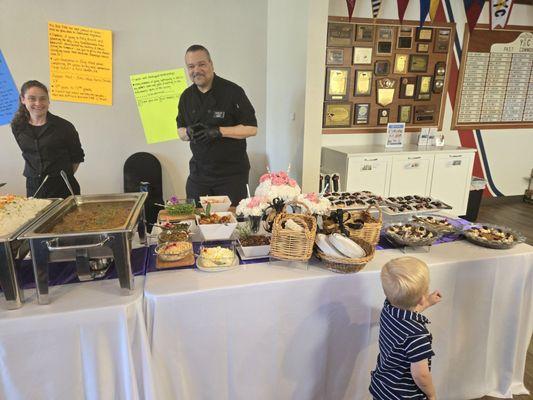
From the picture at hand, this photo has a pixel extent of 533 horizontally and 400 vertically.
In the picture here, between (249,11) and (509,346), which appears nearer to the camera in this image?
(509,346)

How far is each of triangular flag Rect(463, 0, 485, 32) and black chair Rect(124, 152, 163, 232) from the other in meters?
3.54

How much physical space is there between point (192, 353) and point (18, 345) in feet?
1.72

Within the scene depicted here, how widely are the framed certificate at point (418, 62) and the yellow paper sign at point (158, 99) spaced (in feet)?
7.80

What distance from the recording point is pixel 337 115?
3.89 m

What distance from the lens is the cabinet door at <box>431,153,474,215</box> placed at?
12.3ft

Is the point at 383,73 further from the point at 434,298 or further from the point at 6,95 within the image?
the point at 6,95

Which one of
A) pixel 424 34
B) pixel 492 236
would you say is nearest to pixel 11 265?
pixel 492 236

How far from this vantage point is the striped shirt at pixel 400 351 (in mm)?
1096

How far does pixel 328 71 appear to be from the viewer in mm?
3717

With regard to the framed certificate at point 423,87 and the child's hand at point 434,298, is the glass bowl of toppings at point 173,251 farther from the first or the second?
the framed certificate at point 423,87

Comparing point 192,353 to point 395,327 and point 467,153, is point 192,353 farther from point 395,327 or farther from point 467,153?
point 467,153

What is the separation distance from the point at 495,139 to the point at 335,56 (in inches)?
91.4

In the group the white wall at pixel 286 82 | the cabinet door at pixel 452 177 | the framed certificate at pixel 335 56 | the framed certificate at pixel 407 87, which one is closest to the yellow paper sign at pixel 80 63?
the white wall at pixel 286 82

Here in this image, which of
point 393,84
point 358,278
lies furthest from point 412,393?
point 393,84
